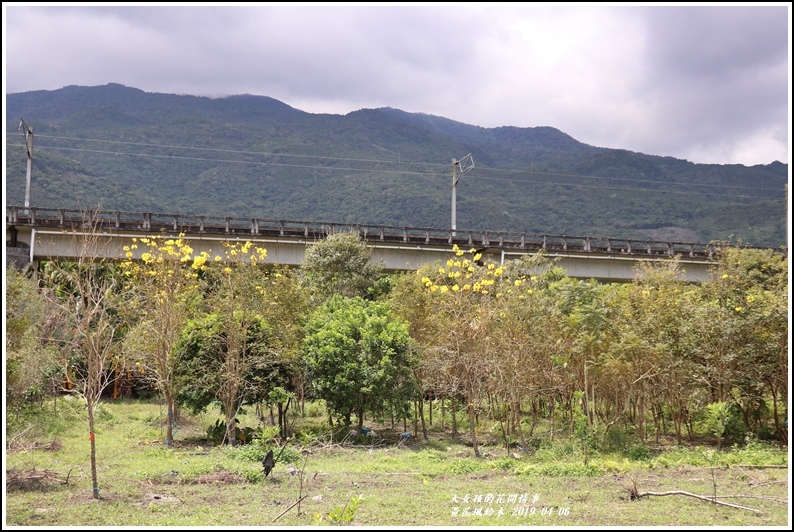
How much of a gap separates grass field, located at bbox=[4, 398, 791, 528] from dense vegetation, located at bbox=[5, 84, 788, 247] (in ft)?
154

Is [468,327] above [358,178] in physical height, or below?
below

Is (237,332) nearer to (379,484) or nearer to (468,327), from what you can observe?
(468,327)

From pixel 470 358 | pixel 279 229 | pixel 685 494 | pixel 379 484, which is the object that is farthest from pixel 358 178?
pixel 685 494

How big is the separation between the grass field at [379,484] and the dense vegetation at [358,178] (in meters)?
A: 47.0

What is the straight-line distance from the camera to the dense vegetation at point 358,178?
80.1 meters

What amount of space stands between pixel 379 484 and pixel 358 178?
8409 cm

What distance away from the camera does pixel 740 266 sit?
2025cm

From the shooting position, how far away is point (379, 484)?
1278cm

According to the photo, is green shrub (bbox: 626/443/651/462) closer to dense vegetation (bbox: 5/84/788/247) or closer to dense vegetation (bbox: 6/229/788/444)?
dense vegetation (bbox: 6/229/788/444)

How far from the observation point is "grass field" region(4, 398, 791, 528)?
32.9 ft

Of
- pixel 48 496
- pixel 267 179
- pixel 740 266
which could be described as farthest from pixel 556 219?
pixel 48 496

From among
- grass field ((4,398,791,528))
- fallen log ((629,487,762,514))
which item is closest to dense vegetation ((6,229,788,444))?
grass field ((4,398,791,528))

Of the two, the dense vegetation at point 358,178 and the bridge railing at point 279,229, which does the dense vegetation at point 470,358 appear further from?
the dense vegetation at point 358,178

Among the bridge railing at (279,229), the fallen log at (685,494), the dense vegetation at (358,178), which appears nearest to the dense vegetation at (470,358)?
the fallen log at (685,494)
